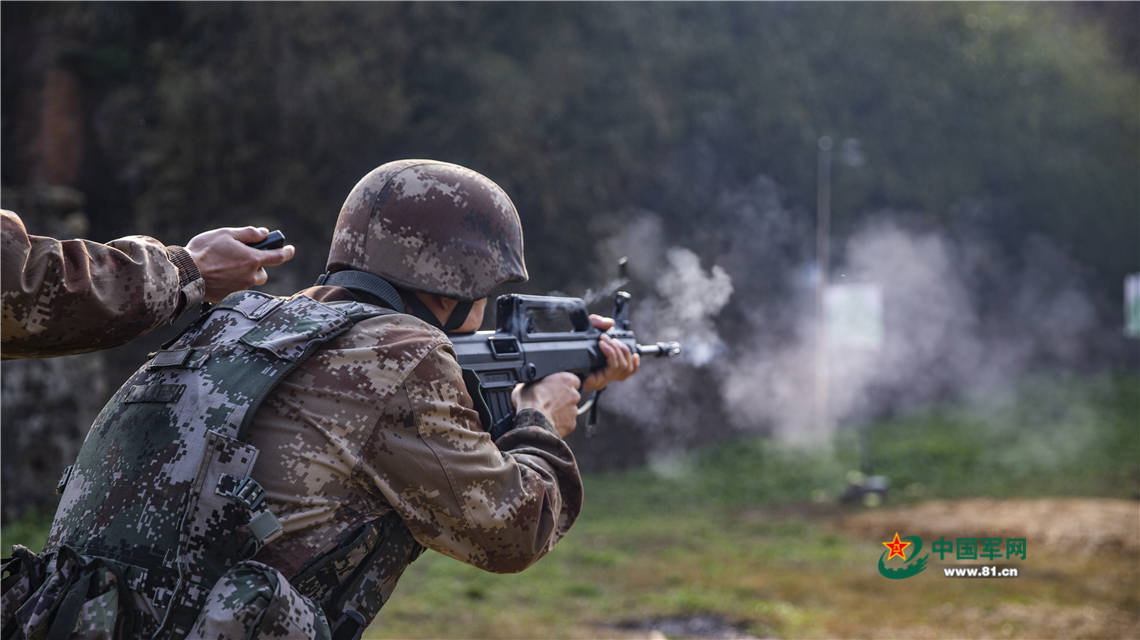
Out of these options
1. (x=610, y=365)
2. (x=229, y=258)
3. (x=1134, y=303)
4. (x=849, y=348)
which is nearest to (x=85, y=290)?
(x=229, y=258)

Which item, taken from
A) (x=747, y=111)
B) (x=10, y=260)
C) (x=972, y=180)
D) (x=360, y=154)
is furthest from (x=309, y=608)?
(x=972, y=180)

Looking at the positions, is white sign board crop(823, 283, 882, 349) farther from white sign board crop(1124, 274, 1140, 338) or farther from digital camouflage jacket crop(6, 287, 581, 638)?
digital camouflage jacket crop(6, 287, 581, 638)

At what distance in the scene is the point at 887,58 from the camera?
1516 centimetres

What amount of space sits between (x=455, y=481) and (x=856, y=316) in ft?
35.8

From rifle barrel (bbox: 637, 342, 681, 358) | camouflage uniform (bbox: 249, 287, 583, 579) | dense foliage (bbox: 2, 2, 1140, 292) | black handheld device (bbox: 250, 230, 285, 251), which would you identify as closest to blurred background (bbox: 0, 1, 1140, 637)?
dense foliage (bbox: 2, 2, 1140, 292)

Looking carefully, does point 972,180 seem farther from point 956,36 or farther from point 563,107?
point 563,107

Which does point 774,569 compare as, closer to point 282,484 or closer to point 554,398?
point 554,398

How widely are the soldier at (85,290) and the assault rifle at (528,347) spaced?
62 centimetres

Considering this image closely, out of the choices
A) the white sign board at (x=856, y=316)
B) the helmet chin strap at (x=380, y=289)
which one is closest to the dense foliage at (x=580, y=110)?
the white sign board at (x=856, y=316)

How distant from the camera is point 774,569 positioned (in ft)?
22.1

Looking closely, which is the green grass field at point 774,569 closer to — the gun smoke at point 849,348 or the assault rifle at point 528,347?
the gun smoke at point 849,348

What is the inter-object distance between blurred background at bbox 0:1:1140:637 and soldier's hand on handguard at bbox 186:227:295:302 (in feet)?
5.03

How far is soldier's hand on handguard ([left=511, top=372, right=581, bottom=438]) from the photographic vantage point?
7.06 ft

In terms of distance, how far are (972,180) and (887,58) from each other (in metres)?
3.13
